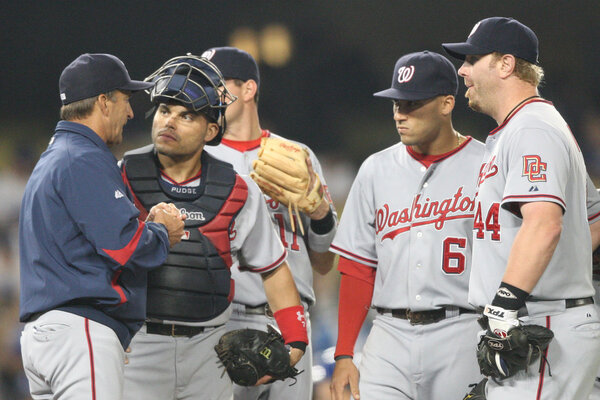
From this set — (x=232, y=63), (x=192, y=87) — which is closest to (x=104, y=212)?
(x=192, y=87)

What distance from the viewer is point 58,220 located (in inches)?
87.0

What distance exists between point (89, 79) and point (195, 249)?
0.65 metres

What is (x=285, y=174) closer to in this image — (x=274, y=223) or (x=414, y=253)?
(x=274, y=223)

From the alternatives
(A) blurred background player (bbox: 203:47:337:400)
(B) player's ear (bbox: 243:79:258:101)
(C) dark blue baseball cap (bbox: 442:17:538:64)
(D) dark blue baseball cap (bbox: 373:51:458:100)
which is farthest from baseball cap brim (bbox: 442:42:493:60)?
(B) player's ear (bbox: 243:79:258:101)

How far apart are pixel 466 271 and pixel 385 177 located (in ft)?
1.61

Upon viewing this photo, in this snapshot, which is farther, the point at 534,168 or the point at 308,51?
the point at 308,51

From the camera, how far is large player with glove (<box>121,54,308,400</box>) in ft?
8.40

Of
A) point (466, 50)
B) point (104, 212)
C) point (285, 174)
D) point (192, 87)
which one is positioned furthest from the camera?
point (285, 174)

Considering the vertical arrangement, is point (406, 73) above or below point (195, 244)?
above

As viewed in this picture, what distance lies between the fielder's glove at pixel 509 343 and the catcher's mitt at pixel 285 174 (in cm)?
113

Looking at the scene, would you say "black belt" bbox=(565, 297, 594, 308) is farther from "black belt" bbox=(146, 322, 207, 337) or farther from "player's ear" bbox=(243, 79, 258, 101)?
"player's ear" bbox=(243, 79, 258, 101)

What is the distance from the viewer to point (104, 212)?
7.25ft

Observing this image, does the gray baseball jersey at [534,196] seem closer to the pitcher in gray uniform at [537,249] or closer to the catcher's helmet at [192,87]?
the pitcher in gray uniform at [537,249]

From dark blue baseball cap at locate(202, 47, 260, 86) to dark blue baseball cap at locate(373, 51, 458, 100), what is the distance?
0.85m
